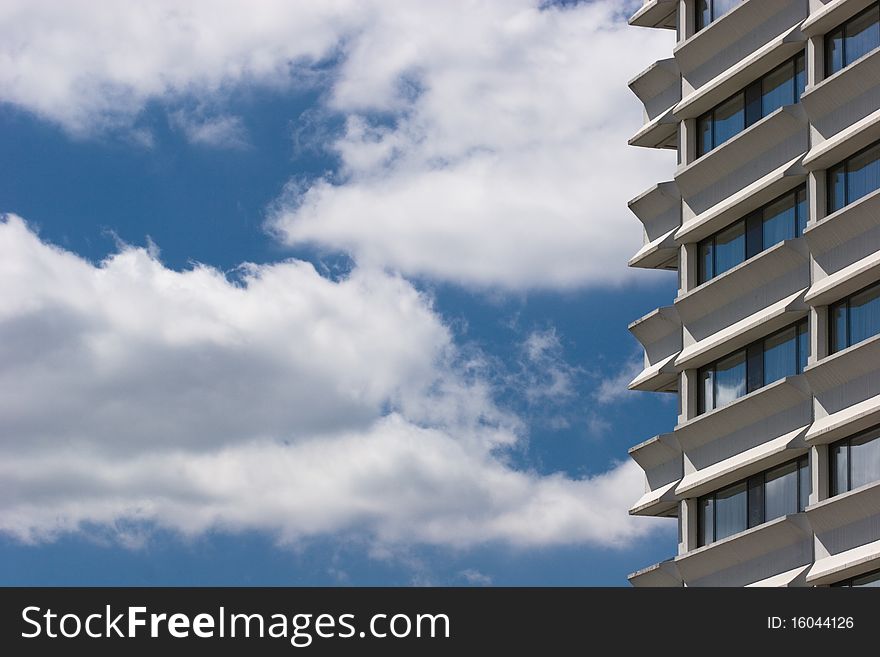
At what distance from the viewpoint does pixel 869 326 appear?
5497 cm

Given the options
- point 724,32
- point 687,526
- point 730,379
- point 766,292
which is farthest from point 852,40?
point 687,526

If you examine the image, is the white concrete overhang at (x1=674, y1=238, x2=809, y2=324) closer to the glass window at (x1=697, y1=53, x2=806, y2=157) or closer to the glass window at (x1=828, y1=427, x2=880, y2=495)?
the glass window at (x1=697, y1=53, x2=806, y2=157)

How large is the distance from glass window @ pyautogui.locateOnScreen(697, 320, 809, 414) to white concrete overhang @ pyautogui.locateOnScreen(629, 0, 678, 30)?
12.5 metres

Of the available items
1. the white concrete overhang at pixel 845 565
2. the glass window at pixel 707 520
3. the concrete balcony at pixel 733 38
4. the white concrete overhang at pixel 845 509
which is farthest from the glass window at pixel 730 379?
the concrete balcony at pixel 733 38

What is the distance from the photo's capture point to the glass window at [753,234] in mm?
58812

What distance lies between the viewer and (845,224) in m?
55.8

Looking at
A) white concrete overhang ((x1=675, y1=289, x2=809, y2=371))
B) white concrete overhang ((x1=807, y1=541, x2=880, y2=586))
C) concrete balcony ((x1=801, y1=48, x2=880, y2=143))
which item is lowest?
white concrete overhang ((x1=807, y1=541, x2=880, y2=586))

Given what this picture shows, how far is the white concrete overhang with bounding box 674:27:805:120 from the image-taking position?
58.9 meters

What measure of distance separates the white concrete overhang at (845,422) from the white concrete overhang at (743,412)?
1494 mm

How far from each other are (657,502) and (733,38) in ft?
48.3

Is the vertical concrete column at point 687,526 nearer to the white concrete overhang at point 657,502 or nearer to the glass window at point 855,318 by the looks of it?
the white concrete overhang at point 657,502

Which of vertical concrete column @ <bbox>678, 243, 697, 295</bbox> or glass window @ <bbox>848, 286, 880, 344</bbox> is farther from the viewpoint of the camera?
vertical concrete column @ <bbox>678, 243, 697, 295</bbox>

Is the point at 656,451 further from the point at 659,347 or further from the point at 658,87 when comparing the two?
the point at 658,87

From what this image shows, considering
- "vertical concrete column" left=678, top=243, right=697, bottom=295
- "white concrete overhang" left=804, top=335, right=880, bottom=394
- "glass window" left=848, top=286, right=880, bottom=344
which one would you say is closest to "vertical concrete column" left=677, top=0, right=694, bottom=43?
"vertical concrete column" left=678, top=243, right=697, bottom=295
